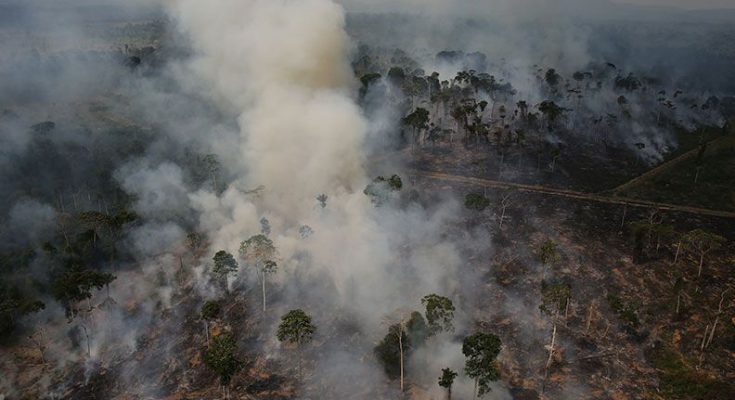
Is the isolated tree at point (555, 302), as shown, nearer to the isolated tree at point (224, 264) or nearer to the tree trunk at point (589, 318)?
the tree trunk at point (589, 318)

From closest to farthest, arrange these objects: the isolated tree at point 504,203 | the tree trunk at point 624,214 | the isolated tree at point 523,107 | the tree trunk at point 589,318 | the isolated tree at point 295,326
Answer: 1. the isolated tree at point 295,326
2. the tree trunk at point 589,318
3. the tree trunk at point 624,214
4. the isolated tree at point 504,203
5. the isolated tree at point 523,107

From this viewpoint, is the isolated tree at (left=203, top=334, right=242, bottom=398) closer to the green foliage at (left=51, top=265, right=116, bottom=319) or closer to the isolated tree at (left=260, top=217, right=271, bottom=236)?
the green foliage at (left=51, top=265, right=116, bottom=319)

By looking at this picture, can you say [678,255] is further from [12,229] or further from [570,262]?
[12,229]

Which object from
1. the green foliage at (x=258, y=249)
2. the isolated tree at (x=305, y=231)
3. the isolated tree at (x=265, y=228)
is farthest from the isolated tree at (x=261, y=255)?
the isolated tree at (x=305, y=231)

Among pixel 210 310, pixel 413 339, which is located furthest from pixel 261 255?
pixel 413 339

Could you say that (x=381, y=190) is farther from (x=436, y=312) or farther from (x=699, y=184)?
(x=699, y=184)

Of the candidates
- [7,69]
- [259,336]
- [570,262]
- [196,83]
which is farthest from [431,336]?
[7,69]

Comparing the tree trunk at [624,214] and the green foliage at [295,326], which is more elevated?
the tree trunk at [624,214]
